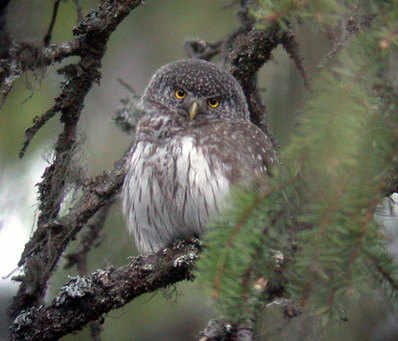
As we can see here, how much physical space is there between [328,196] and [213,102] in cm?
219

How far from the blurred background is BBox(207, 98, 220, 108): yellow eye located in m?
0.36

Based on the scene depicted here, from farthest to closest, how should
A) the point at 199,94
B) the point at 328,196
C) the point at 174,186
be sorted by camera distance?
the point at 199,94 → the point at 174,186 → the point at 328,196

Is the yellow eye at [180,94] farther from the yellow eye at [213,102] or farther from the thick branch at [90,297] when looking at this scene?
the thick branch at [90,297]

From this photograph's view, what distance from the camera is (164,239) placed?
3.23 meters

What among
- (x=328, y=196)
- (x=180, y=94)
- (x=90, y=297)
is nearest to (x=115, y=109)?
(x=180, y=94)

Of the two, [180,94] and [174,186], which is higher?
[180,94]

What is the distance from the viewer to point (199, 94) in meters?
3.39

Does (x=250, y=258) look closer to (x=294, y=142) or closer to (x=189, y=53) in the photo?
(x=294, y=142)

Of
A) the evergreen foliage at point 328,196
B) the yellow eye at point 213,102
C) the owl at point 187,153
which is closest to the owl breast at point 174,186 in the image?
the owl at point 187,153

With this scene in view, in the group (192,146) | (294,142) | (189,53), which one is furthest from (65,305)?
(189,53)

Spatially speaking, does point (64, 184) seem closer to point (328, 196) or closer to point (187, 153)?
point (187, 153)

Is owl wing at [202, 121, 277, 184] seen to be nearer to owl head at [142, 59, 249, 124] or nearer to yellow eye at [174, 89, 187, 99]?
owl head at [142, 59, 249, 124]

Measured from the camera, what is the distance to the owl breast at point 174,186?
2828 millimetres

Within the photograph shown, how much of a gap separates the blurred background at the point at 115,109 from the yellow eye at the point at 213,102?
14.2 inches
